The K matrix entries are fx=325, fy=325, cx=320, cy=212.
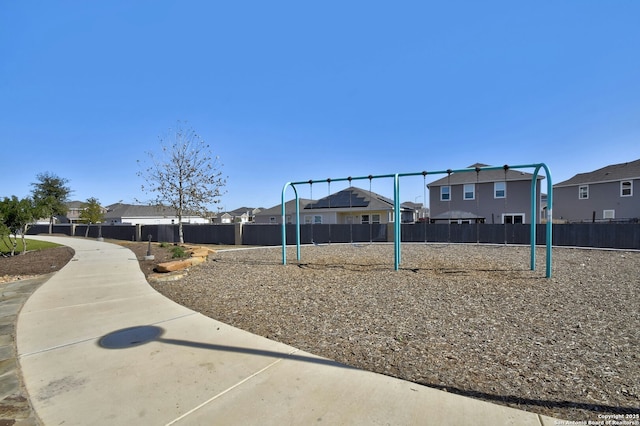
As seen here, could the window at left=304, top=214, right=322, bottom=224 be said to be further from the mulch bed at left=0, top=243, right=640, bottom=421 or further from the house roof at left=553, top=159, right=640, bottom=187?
the house roof at left=553, top=159, right=640, bottom=187

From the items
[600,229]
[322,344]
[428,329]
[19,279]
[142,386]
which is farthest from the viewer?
[600,229]

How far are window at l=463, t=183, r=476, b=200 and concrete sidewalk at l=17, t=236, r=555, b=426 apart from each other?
2558 centimetres

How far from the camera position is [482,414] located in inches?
96.3

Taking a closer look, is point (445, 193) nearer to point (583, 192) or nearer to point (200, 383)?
point (583, 192)

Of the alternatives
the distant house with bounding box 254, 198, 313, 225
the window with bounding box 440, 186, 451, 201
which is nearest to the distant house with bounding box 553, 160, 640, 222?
the window with bounding box 440, 186, 451, 201

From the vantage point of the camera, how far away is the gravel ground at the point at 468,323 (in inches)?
114

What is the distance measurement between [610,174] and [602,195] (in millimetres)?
1868

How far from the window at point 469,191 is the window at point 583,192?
12.5 m

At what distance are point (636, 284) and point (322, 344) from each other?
7499 millimetres

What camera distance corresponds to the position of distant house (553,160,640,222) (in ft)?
85.8

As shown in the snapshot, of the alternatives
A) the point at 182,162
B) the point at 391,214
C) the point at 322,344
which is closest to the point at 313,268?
the point at 322,344

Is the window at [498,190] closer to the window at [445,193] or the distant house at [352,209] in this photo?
the window at [445,193]

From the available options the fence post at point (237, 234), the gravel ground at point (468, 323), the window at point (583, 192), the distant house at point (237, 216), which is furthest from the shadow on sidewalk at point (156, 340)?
the distant house at point (237, 216)

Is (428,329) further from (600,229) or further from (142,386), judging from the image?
(600,229)
